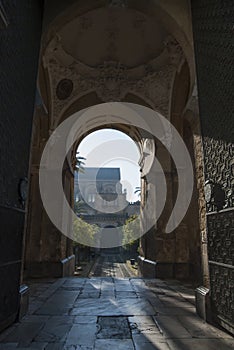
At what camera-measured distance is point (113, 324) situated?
10.9 ft

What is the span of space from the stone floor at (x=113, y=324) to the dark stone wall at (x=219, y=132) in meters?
0.48

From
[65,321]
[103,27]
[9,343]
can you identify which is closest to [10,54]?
[9,343]

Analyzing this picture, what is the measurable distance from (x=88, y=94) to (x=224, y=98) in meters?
6.51

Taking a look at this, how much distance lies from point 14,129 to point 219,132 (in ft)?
8.71

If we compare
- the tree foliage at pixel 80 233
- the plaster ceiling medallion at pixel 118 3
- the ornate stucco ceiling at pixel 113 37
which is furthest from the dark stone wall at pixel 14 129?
the tree foliage at pixel 80 233

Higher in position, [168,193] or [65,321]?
[168,193]

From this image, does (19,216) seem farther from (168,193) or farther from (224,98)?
(168,193)

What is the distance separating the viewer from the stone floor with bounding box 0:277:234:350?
2.70 metres

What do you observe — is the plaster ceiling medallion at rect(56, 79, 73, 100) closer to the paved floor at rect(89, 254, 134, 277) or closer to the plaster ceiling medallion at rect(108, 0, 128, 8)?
the plaster ceiling medallion at rect(108, 0, 128, 8)

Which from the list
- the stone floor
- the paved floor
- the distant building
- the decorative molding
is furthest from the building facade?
the distant building

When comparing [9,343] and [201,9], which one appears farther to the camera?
[201,9]

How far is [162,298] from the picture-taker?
490cm

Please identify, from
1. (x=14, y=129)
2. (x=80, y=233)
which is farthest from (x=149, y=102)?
(x=80, y=233)

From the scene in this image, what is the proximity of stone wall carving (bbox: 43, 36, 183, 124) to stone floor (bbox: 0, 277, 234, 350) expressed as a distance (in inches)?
228
